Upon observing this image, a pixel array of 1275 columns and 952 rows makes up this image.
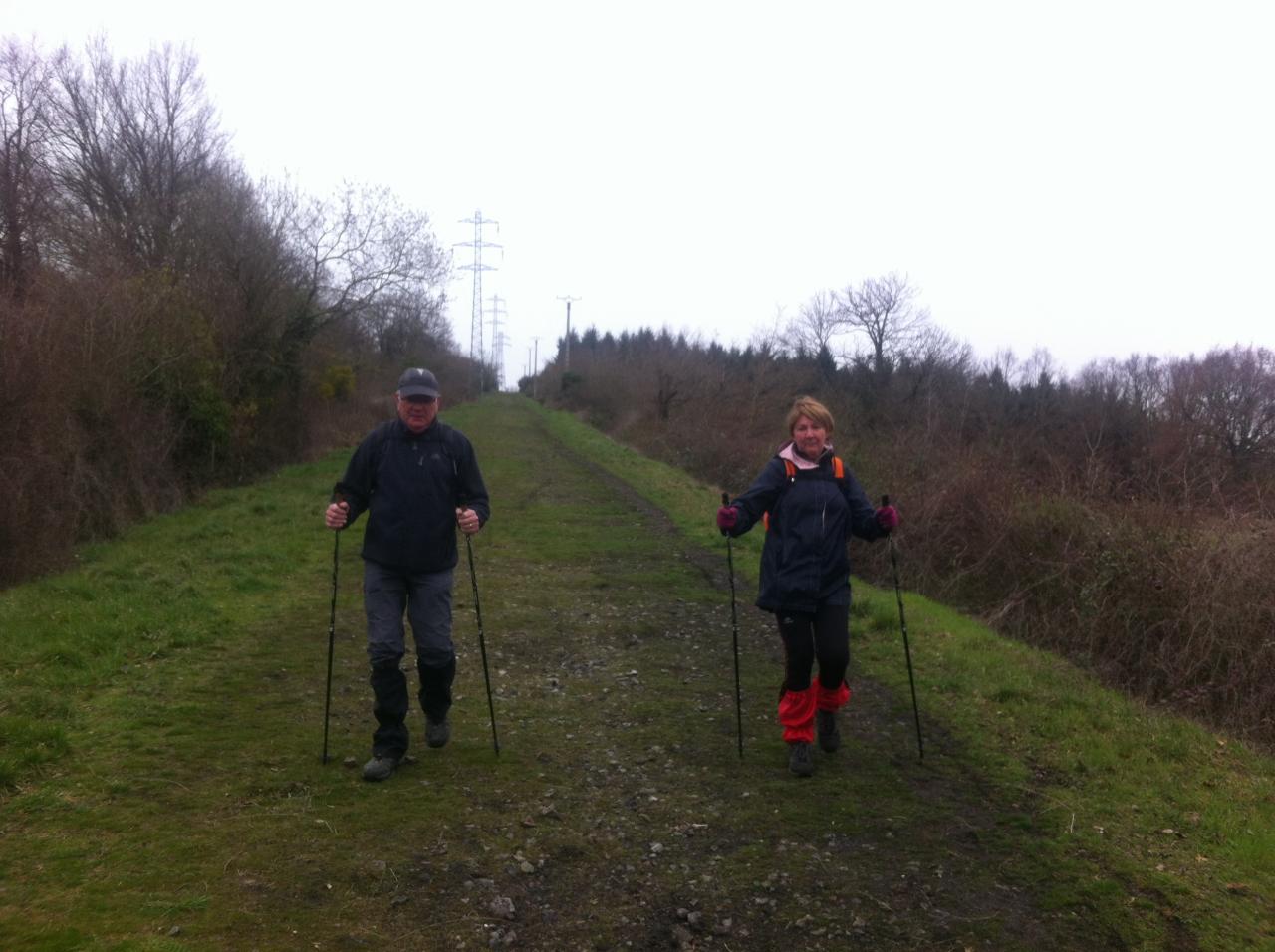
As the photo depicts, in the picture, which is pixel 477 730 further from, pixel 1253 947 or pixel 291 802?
pixel 1253 947

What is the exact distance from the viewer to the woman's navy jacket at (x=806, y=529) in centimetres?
578

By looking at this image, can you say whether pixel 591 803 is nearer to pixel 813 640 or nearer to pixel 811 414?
pixel 813 640

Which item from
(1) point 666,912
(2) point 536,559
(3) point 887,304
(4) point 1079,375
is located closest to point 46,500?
(2) point 536,559

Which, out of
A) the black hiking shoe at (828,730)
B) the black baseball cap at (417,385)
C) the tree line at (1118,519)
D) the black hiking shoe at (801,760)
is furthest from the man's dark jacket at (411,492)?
the tree line at (1118,519)

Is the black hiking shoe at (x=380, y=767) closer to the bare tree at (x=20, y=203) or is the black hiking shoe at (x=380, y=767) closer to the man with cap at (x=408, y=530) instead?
the man with cap at (x=408, y=530)

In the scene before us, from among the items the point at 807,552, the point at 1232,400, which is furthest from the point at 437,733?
the point at 1232,400

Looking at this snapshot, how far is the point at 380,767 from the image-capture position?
5.48m

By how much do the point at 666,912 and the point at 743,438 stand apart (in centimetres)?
2806

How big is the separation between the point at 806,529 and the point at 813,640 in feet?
2.20

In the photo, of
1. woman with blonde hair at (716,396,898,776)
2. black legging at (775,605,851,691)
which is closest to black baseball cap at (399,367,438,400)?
woman with blonde hair at (716,396,898,776)

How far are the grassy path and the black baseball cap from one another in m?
2.14

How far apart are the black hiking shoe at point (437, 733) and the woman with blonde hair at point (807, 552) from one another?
2.03 meters

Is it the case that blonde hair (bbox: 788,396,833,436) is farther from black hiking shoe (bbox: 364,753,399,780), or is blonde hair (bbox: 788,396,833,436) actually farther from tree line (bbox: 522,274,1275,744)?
tree line (bbox: 522,274,1275,744)

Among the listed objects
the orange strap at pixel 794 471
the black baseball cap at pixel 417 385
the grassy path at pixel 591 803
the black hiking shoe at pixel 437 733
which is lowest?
the grassy path at pixel 591 803
